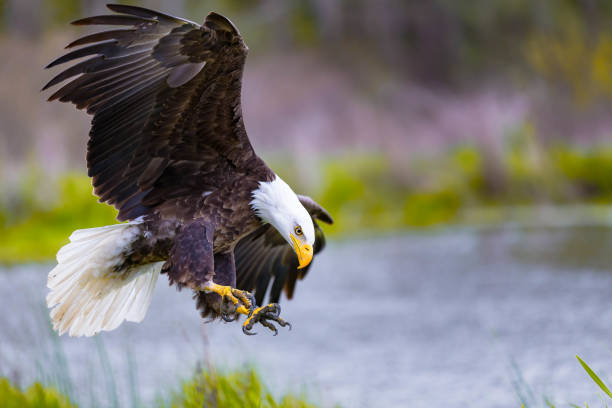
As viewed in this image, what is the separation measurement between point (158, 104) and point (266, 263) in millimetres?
1147

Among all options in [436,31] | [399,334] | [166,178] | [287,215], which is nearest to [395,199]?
[436,31]

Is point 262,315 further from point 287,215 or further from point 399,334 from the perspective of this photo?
point 399,334

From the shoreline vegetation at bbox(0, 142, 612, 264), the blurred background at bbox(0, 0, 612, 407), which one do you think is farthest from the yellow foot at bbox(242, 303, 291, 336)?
the shoreline vegetation at bbox(0, 142, 612, 264)

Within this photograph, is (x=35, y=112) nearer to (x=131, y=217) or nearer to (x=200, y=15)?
(x=200, y=15)

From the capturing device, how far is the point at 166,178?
321 centimetres

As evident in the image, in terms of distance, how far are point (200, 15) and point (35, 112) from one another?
3951 mm

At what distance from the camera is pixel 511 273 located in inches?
275

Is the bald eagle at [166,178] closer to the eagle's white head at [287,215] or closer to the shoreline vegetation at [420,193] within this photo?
the eagle's white head at [287,215]

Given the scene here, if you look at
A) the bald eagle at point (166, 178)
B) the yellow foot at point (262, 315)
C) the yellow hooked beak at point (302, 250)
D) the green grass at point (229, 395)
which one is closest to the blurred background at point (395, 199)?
the green grass at point (229, 395)

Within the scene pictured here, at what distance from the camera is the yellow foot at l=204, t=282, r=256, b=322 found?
2.79 metres

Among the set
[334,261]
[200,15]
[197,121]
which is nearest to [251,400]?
[197,121]

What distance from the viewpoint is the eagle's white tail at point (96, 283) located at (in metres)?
3.11

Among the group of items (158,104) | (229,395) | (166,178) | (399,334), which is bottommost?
(229,395)

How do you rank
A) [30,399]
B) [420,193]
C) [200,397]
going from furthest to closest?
[420,193]
[30,399]
[200,397]
